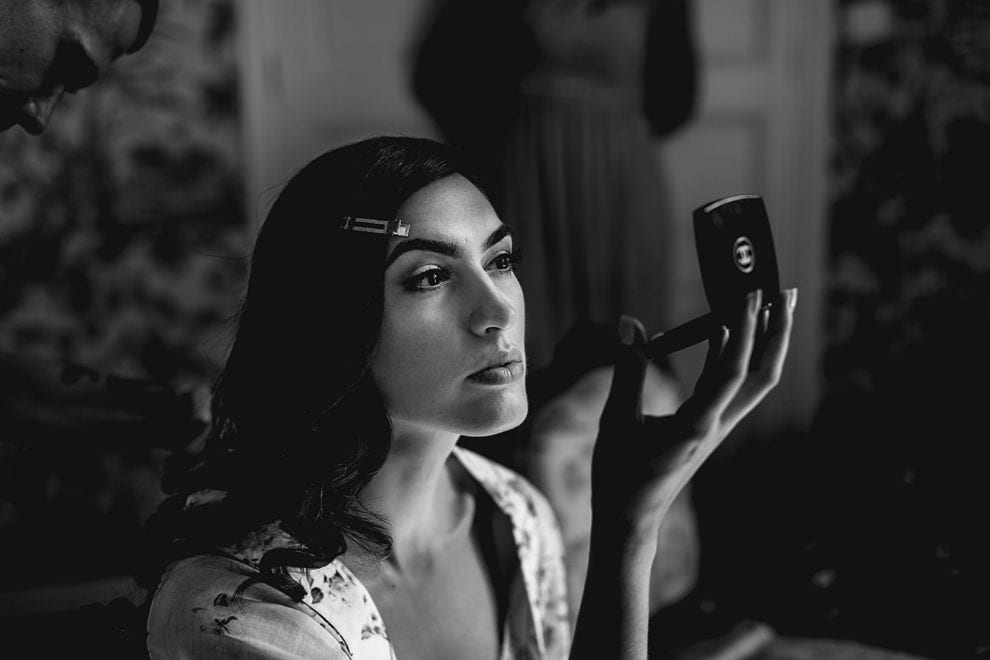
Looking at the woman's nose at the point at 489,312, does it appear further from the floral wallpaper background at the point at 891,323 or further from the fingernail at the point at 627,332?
the floral wallpaper background at the point at 891,323

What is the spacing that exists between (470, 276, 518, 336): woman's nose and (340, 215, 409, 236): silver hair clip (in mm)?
97

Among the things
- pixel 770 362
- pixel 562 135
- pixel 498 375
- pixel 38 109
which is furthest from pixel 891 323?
pixel 38 109

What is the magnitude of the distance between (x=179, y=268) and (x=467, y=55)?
3.05 feet

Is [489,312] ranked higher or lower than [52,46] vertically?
lower

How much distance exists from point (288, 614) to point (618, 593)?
0.30 meters

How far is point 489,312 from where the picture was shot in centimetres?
87

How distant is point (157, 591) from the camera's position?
2.81ft

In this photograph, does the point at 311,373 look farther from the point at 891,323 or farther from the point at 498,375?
the point at 891,323

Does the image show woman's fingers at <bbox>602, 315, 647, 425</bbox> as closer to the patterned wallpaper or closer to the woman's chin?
the woman's chin

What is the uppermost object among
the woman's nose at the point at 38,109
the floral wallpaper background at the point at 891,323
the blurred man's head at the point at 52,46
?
the blurred man's head at the point at 52,46

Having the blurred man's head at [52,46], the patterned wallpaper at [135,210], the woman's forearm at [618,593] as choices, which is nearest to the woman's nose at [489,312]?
the woman's forearm at [618,593]

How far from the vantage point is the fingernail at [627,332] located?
0.85 meters

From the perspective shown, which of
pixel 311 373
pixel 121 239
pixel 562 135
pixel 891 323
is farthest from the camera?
pixel 891 323

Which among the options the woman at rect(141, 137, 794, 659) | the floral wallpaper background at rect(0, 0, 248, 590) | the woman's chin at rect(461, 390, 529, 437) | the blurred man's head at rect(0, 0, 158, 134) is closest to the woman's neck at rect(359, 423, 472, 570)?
the woman at rect(141, 137, 794, 659)
